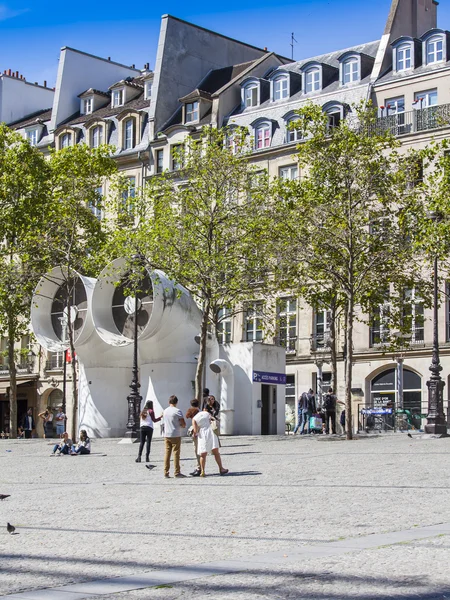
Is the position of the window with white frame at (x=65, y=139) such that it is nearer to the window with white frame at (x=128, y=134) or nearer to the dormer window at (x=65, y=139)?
the dormer window at (x=65, y=139)

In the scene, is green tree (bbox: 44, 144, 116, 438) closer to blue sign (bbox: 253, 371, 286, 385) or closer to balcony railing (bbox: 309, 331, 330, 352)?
blue sign (bbox: 253, 371, 286, 385)

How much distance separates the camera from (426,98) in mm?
53906

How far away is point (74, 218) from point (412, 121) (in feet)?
65.7

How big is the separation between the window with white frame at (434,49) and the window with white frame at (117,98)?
917 inches

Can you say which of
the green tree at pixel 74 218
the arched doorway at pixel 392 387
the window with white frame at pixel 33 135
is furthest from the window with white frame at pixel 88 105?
the arched doorway at pixel 392 387

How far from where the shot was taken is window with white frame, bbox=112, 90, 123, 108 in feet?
233

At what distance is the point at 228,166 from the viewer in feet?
127

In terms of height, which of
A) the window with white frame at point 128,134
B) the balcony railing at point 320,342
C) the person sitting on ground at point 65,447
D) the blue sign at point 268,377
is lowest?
the person sitting on ground at point 65,447

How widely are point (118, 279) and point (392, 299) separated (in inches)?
413

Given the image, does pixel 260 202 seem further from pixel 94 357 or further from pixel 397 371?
pixel 397 371

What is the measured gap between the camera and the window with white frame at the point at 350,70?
2266 inches

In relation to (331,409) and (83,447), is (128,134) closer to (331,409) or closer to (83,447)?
(331,409)

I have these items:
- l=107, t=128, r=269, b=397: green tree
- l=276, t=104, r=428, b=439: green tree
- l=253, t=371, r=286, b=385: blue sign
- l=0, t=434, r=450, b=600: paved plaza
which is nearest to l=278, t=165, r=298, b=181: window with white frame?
l=253, t=371, r=286, b=385: blue sign

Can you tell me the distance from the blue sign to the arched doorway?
9.41 metres
